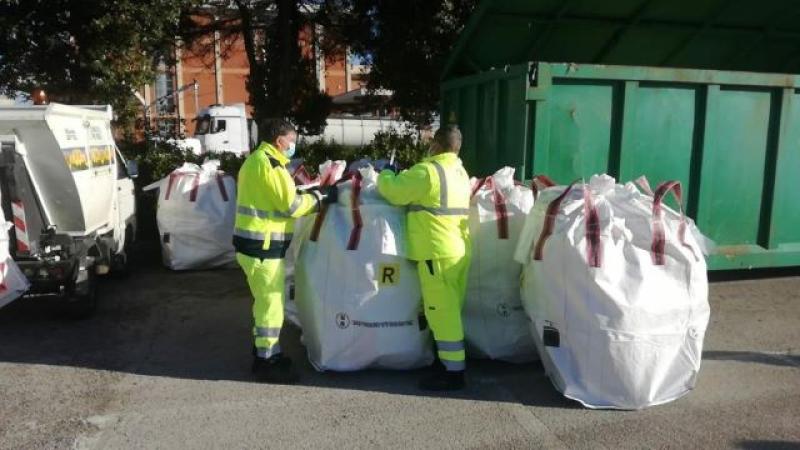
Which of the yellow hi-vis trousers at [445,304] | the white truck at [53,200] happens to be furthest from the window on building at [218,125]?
the yellow hi-vis trousers at [445,304]

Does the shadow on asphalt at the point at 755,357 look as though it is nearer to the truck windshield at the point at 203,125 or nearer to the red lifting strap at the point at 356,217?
the red lifting strap at the point at 356,217

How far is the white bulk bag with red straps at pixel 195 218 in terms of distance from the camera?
7547 mm

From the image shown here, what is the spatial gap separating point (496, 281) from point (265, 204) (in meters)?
1.59

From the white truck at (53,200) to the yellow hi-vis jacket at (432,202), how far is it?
2.71m

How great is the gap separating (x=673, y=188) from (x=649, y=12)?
3.93 m

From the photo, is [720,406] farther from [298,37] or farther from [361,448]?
[298,37]

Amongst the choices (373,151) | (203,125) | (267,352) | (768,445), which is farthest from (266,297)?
(203,125)

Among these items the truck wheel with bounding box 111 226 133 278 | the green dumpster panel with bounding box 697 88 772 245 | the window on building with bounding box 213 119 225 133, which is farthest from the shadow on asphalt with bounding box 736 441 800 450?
the window on building with bounding box 213 119 225 133

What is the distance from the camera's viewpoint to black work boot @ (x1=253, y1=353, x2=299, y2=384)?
14.0ft

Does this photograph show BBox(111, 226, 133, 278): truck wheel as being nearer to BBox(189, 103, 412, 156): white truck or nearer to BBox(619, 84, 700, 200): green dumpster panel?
BBox(619, 84, 700, 200): green dumpster panel

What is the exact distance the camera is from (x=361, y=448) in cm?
347

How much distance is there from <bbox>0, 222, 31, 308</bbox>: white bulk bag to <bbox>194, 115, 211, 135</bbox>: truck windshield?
1828 cm

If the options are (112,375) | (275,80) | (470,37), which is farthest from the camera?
(275,80)

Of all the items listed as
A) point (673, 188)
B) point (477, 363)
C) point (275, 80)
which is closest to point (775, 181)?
point (673, 188)
